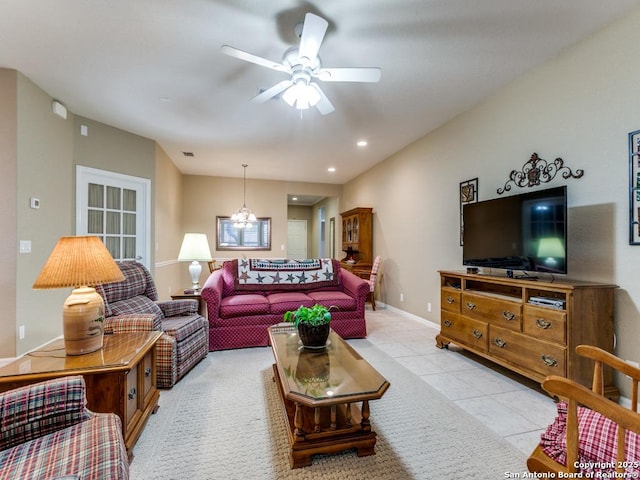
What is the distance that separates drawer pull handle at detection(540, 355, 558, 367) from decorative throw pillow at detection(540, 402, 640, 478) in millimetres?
1148

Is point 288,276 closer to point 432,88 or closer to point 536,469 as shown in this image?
point 432,88

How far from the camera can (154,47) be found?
2.45m

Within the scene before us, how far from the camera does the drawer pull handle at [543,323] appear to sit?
224cm

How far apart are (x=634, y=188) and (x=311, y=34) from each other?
2.45m

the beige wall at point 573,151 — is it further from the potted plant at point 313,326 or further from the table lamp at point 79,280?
the table lamp at point 79,280

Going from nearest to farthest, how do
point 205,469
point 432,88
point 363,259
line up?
point 205,469
point 432,88
point 363,259

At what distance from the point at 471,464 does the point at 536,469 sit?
617 millimetres

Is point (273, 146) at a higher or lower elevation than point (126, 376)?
higher

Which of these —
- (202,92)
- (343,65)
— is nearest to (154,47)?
(202,92)

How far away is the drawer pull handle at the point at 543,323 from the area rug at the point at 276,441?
2.95 ft

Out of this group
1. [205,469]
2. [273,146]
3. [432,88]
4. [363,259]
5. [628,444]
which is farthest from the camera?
[363,259]

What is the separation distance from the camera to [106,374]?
5.06ft

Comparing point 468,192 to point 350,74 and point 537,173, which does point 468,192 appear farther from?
point 350,74

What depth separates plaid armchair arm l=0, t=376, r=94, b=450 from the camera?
1079 millimetres
